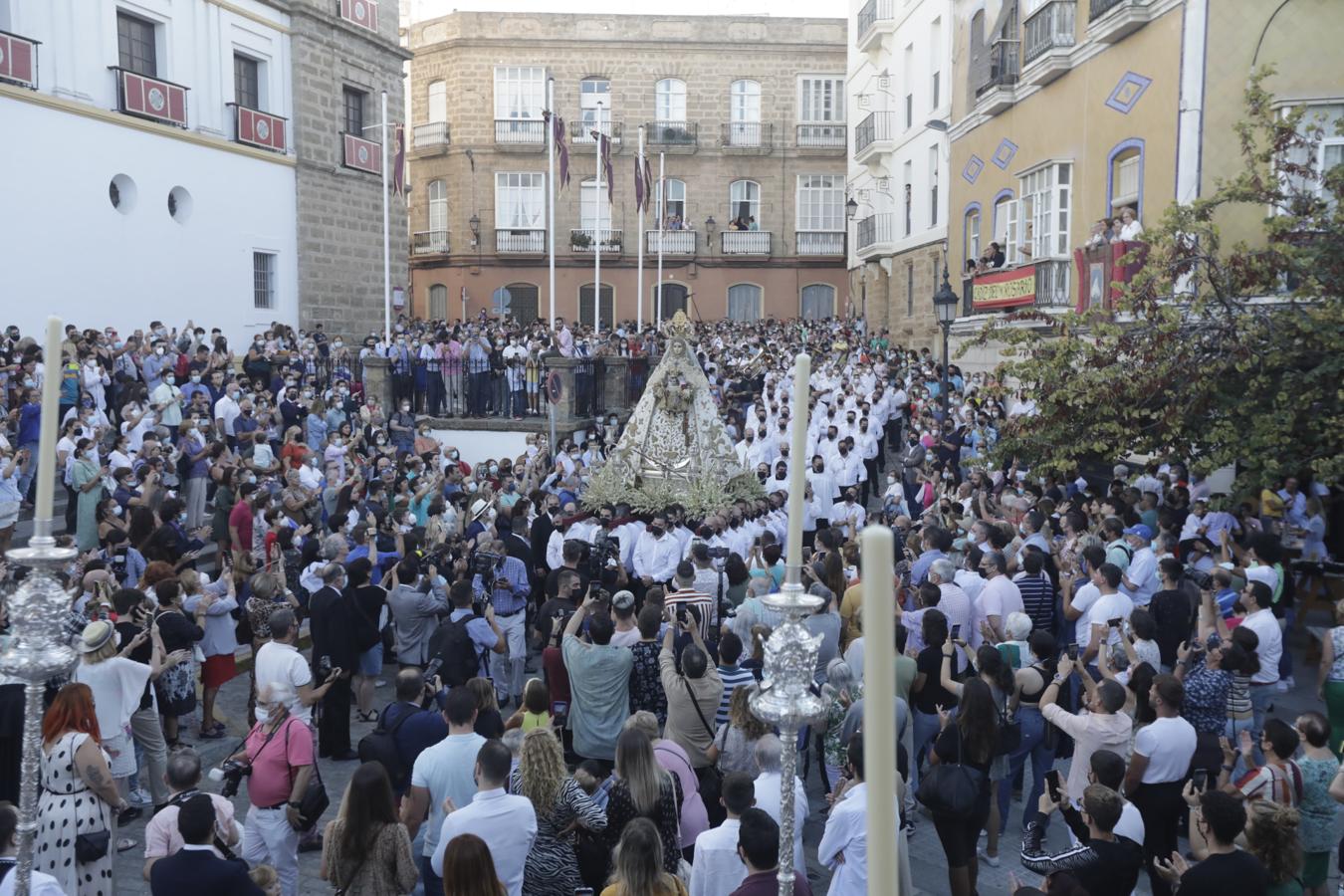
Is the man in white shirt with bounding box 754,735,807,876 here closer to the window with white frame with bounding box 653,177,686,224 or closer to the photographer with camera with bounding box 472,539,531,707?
the photographer with camera with bounding box 472,539,531,707

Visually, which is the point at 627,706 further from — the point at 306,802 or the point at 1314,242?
the point at 1314,242

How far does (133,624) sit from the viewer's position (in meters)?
7.25

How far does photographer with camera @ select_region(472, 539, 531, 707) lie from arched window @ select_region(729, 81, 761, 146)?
34.4 meters

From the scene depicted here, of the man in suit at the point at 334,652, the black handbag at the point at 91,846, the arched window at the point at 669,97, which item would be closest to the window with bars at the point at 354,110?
the arched window at the point at 669,97

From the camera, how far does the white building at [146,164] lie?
61.2 ft

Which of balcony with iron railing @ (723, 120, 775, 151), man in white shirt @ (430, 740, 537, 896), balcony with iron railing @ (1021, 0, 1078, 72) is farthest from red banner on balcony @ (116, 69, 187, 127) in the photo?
balcony with iron railing @ (723, 120, 775, 151)

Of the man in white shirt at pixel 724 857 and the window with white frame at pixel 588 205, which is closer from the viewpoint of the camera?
the man in white shirt at pixel 724 857

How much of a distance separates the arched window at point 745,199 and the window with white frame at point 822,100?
Result: 312 cm

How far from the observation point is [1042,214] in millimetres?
20516

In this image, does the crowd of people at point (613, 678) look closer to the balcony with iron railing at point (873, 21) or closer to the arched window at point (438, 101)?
the balcony with iron railing at point (873, 21)

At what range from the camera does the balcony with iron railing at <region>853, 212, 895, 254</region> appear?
33906mm

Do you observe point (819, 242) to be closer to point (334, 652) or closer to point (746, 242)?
point (746, 242)

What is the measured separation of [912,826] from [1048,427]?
5.75m

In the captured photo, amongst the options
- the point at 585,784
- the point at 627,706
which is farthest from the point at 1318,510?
the point at 585,784
